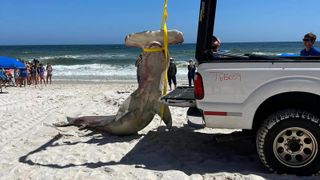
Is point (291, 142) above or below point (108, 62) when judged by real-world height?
above

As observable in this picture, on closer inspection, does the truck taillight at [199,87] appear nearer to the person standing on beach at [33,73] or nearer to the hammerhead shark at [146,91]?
the hammerhead shark at [146,91]

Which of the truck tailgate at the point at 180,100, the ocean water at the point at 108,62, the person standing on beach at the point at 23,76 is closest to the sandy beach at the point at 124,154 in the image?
the truck tailgate at the point at 180,100

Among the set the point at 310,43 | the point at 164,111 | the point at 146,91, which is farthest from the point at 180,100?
the point at 310,43

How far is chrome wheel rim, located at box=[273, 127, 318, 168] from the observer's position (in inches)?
204

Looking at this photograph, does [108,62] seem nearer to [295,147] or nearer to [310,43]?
[310,43]

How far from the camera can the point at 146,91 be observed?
24.4 ft

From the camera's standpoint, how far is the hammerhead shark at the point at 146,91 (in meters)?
7.24

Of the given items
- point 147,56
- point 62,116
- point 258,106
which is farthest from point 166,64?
point 62,116

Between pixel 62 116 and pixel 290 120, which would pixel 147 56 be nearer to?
pixel 290 120

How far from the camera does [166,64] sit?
7320 mm

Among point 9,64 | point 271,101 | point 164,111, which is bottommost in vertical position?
point 9,64

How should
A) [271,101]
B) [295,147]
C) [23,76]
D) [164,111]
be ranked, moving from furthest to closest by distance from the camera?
[23,76] → [164,111] → [271,101] → [295,147]

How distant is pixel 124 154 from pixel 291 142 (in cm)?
244

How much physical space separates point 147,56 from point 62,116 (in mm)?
3885
